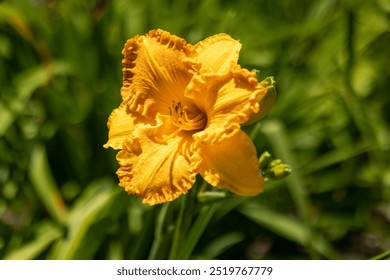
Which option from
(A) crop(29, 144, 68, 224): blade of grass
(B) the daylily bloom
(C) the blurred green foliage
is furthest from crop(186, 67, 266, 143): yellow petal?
(A) crop(29, 144, 68, 224): blade of grass

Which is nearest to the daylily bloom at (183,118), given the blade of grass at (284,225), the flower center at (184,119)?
the flower center at (184,119)

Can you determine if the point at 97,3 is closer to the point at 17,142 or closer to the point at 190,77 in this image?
the point at 17,142

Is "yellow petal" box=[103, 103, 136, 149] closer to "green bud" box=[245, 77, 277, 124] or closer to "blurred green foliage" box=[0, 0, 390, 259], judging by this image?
"green bud" box=[245, 77, 277, 124]

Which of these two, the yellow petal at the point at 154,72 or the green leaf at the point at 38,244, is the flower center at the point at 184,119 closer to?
the yellow petal at the point at 154,72

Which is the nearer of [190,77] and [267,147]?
[190,77]

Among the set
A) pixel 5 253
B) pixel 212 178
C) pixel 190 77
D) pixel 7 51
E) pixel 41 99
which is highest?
pixel 190 77
